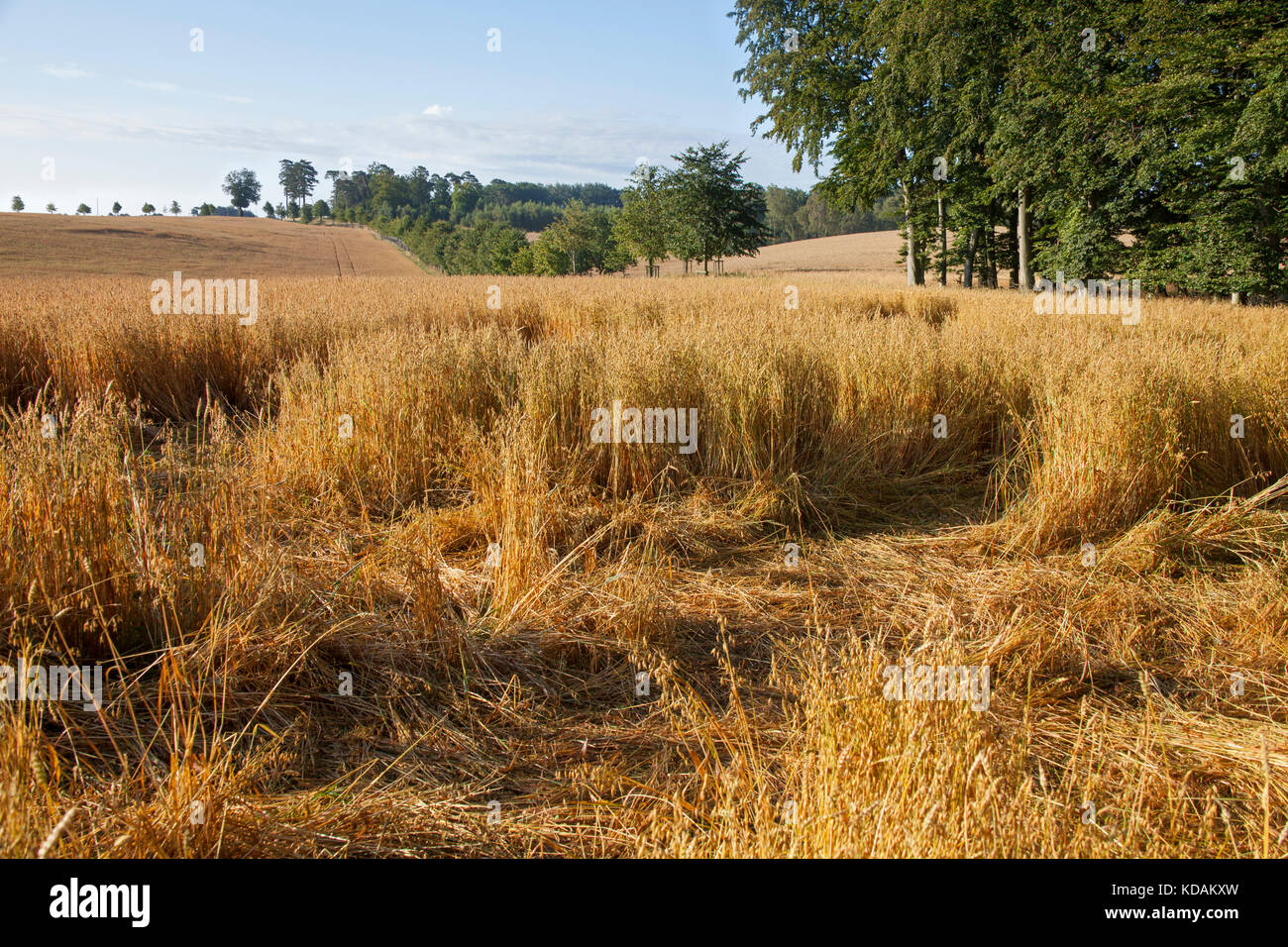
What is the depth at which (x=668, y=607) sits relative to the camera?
2754mm

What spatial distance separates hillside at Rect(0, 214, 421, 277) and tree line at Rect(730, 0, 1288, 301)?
940 inches

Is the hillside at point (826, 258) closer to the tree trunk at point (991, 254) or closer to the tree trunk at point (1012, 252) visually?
the tree trunk at point (991, 254)

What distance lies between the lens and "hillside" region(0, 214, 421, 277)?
32.7 meters

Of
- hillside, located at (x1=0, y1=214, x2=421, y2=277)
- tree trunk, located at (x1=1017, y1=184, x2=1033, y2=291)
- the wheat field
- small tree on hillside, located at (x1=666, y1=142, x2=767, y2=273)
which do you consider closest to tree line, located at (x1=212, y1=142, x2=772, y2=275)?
small tree on hillside, located at (x1=666, y1=142, x2=767, y2=273)

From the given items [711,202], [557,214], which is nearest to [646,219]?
[711,202]

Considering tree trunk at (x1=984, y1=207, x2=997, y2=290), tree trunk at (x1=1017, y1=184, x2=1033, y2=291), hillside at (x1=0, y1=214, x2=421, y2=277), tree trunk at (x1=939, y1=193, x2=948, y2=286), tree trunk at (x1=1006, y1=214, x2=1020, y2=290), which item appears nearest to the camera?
tree trunk at (x1=1017, y1=184, x2=1033, y2=291)

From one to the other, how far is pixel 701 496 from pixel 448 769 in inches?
87.2

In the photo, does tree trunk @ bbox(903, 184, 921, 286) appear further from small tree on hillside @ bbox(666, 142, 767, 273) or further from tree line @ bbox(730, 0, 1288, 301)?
small tree on hillside @ bbox(666, 142, 767, 273)

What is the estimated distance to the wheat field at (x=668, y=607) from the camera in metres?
1.54

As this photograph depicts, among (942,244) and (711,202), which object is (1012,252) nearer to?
(942,244)

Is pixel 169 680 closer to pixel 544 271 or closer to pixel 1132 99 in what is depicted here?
pixel 1132 99

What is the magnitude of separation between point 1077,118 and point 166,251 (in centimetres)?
4662
